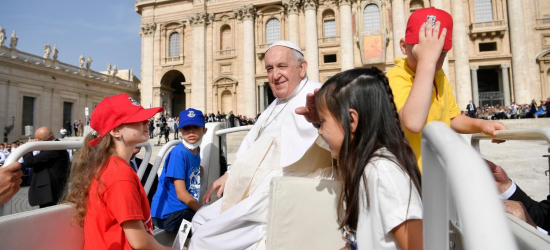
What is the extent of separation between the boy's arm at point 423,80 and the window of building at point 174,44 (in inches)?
1180

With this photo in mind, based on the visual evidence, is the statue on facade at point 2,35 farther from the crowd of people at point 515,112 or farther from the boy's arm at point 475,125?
the crowd of people at point 515,112

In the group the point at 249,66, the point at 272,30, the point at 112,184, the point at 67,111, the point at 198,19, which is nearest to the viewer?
the point at 112,184

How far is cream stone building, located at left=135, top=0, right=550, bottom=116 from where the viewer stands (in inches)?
866

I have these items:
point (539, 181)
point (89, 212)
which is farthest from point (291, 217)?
point (539, 181)

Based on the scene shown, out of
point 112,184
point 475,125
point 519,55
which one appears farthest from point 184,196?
point 519,55

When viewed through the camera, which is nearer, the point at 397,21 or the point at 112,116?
the point at 112,116

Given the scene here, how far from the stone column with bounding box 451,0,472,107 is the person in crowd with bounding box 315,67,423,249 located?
24680 millimetres

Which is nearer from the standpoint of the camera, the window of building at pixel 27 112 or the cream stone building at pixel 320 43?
the cream stone building at pixel 320 43

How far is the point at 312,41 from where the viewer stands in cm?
2441

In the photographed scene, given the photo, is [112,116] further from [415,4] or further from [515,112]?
[415,4]

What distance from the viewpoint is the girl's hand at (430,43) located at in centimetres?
142

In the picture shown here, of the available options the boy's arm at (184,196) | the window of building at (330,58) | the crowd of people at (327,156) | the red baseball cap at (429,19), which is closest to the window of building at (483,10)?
the window of building at (330,58)

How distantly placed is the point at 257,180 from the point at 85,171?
40.9 inches

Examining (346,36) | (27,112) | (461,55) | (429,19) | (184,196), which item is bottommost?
(184,196)
